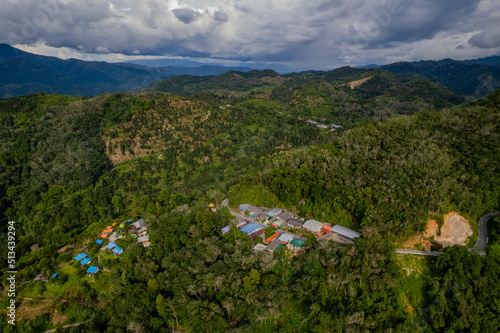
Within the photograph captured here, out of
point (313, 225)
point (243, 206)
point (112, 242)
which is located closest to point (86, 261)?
point (112, 242)

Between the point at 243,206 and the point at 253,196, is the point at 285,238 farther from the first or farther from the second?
the point at 253,196

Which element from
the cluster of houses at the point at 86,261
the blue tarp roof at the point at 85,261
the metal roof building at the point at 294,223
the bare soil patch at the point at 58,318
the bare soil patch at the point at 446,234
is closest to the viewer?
the bare soil patch at the point at 58,318

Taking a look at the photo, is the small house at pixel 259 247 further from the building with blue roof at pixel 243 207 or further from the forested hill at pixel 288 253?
the building with blue roof at pixel 243 207

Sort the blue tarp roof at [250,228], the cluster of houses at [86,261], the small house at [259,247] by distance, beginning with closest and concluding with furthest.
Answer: the small house at [259,247] < the cluster of houses at [86,261] < the blue tarp roof at [250,228]

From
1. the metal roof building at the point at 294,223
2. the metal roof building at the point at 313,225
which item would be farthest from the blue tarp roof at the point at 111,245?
the metal roof building at the point at 313,225

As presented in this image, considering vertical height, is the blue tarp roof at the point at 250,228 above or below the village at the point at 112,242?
above

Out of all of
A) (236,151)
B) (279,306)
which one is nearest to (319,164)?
(279,306)

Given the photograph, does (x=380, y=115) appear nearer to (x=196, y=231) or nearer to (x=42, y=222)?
(x=196, y=231)
